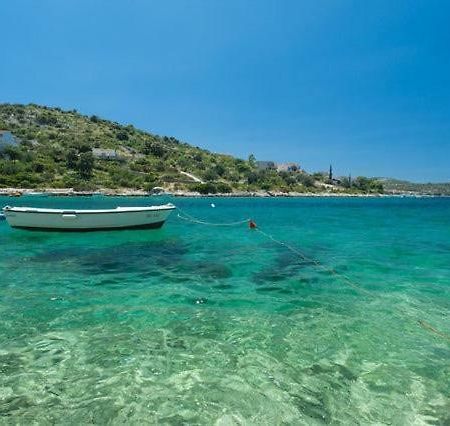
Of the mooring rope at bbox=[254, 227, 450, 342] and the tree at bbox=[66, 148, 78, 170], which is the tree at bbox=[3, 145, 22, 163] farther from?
the mooring rope at bbox=[254, 227, 450, 342]

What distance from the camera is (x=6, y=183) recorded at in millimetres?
70875

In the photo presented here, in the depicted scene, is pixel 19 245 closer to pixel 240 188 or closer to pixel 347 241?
pixel 347 241

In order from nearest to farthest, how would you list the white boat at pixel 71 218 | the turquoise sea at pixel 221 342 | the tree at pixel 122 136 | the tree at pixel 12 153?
the turquoise sea at pixel 221 342 < the white boat at pixel 71 218 < the tree at pixel 12 153 < the tree at pixel 122 136

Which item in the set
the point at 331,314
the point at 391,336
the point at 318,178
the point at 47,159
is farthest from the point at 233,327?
the point at 318,178

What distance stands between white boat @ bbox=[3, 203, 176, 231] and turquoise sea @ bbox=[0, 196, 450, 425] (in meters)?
6.39

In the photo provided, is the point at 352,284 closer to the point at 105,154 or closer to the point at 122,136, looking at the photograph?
the point at 105,154

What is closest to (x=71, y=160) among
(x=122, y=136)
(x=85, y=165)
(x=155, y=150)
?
(x=85, y=165)

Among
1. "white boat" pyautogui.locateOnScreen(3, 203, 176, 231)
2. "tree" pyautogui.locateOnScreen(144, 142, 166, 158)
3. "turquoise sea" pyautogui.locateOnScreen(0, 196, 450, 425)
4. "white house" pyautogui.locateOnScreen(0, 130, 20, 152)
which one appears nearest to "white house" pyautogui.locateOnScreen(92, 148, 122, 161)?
"tree" pyautogui.locateOnScreen(144, 142, 166, 158)

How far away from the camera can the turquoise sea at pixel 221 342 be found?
4.79 m

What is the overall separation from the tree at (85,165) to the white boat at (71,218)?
6880cm

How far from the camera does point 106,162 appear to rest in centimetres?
10106

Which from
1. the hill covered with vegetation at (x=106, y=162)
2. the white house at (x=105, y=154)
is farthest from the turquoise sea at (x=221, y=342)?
the white house at (x=105, y=154)

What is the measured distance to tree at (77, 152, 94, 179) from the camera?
8681cm

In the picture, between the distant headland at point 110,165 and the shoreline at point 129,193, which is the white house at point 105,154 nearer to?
the distant headland at point 110,165
